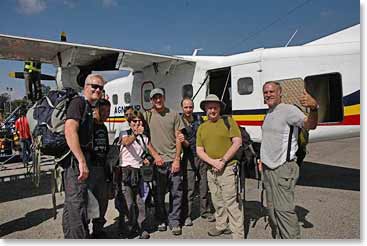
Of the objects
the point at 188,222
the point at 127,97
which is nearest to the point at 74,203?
the point at 188,222

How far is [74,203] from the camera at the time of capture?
2805 millimetres

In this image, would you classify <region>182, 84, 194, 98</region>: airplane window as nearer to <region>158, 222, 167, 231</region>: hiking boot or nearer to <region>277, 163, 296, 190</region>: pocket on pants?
<region>158, 222, 167, 231</region>: hiking boot

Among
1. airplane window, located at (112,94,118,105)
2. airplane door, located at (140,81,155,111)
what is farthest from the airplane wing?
airplane window, located at (112,94,118,105)

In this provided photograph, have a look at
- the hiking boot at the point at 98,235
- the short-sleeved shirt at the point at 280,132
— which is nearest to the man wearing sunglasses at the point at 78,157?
the hiking boot at the point at 98,235

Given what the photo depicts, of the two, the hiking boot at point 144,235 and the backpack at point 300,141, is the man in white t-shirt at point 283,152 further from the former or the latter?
the hiking boot at point 144,235

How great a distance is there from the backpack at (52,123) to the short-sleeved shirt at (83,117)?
0.14 meters

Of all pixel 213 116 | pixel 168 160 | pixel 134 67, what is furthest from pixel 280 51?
pixel 134 67

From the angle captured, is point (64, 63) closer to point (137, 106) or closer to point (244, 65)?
point (137, 106)

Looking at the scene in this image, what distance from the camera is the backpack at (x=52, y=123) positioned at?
276 cm

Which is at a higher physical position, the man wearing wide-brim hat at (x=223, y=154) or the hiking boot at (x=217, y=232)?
the man wearing wide-brim hat at (x=223, y=154)

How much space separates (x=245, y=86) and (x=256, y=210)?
2487 millimetres

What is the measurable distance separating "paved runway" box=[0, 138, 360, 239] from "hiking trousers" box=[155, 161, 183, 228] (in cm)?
22

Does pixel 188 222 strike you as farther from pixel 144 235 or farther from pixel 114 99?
pixel 114 99

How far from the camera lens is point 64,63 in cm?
692
